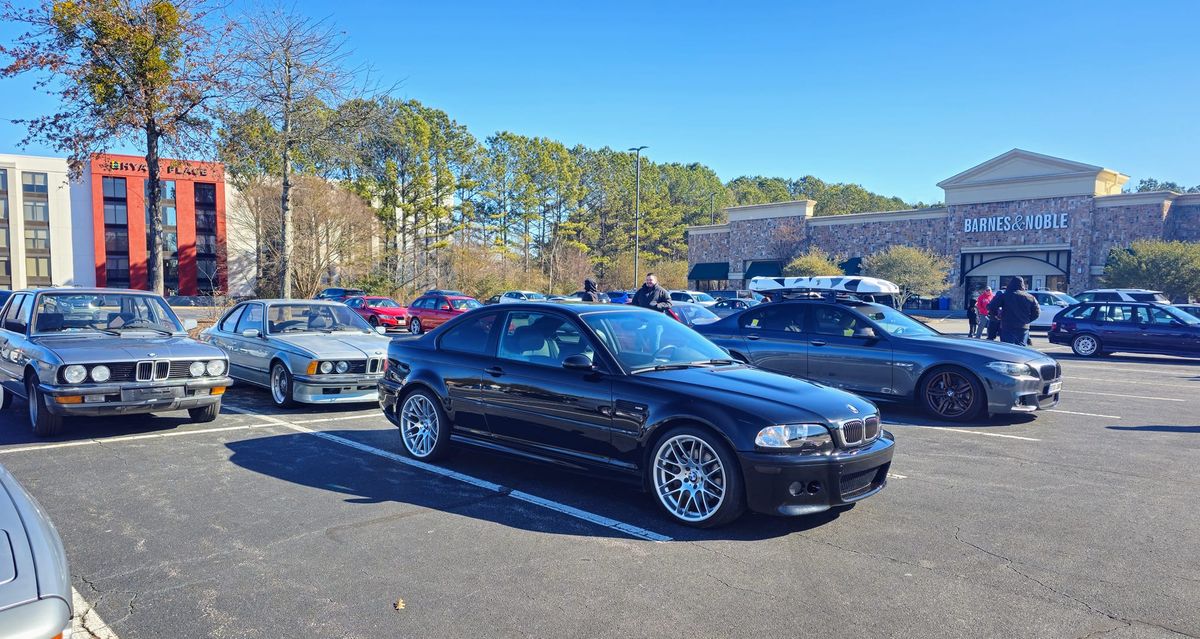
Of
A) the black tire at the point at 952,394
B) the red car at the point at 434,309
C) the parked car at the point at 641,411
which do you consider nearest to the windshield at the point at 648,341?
the parked car at the point at 641,411

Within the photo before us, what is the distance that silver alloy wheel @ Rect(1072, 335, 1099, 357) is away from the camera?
18.1 meters

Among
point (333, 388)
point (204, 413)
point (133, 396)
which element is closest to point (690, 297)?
point (333, 388)

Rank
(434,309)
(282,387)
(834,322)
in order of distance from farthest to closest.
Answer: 1. (434,309)
2. (834,322)
3. (282,387)

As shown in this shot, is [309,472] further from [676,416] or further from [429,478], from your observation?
[676,416]

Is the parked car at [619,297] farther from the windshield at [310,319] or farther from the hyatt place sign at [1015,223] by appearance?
the hyatt place sign at [1015,223]

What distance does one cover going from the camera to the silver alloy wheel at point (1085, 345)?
18.1m

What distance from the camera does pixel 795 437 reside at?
15.7 ft

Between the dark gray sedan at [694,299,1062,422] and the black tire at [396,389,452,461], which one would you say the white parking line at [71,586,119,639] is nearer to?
the black tire at [396,389,452,461]

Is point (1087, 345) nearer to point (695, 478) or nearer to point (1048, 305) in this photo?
point (1048, 305)

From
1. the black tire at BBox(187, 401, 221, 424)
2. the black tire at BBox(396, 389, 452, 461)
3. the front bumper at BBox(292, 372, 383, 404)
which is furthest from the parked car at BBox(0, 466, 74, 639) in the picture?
the front bumper at BBox(292, 372, 383, 404)

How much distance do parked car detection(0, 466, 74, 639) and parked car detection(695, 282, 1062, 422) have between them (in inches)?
321

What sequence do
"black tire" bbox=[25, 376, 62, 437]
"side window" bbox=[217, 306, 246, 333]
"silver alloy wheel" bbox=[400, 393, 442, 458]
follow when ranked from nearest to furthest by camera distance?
"silver alloy wheel" bbox=[400, 393, 442, 458] < "black tire" bbox=[25, 376, 62, 437] < "side window" bbox=[217, 306, 246, 333]

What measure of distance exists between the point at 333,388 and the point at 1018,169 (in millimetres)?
47812

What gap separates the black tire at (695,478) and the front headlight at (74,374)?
5672 millimetres
